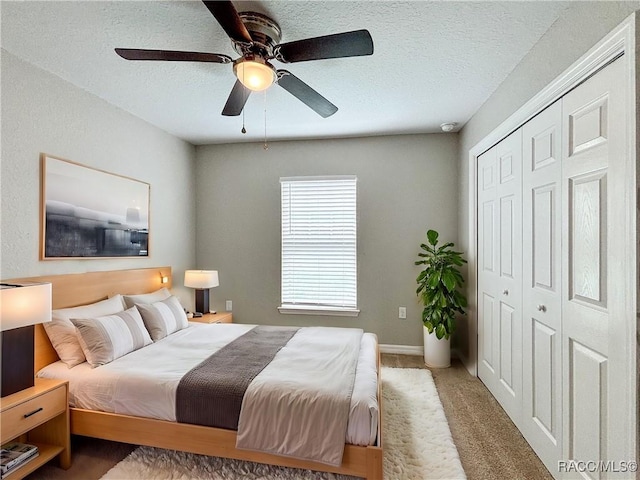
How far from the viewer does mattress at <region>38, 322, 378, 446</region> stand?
180 cm

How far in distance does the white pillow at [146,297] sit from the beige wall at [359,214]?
1062 mm

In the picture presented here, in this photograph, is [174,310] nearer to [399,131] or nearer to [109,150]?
[109,150]

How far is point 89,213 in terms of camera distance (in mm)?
2896

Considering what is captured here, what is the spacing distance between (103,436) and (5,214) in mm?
1608

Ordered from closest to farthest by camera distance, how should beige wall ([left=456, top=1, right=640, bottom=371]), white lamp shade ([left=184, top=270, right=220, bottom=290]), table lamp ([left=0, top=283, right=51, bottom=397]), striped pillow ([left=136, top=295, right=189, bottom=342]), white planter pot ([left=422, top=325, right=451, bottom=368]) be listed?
1. beige wall ([left=456, top=1, right=640, bottom=371])
2. table lamp ([left=0, top=283, right=51, bottom=397])
3. striped pillow ([left=136, top=295, right=189, bottom=342])
4. white planter pot ([left=422, top=325, right=451, bottom=368])
5. white lamp shade ([left=184, top=270, right=220, bottom=290])

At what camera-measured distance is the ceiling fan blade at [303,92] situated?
2.03 m

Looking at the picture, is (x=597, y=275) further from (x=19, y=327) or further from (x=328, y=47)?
(x=19, y=327)

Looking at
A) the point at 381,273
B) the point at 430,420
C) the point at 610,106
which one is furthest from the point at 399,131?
the point at 430,420

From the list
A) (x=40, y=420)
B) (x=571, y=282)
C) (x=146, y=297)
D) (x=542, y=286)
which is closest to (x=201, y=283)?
(x=146, y=297)

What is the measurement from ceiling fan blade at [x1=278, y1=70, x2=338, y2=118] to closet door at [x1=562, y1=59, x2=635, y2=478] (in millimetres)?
1439

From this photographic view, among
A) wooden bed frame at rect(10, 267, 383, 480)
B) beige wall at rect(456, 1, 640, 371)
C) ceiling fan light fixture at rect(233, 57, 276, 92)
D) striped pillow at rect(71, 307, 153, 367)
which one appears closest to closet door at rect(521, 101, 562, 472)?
beige wall at rect(456, 1, 640, 371)

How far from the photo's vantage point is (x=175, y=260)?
13.5 ft

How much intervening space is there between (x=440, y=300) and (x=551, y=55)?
2.32 metres

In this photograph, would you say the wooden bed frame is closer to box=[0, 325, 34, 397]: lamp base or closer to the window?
box=[0, 325, 34, 397]: lamp base
